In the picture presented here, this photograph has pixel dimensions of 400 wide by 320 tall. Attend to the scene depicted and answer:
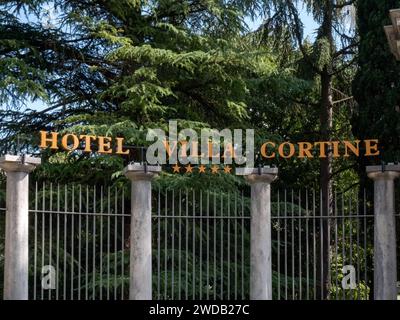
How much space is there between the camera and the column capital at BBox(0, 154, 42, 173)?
12.1 m

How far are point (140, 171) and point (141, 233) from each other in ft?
3.52

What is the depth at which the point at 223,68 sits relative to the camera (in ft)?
64.2

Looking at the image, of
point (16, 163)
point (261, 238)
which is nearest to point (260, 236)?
point (261, 238)

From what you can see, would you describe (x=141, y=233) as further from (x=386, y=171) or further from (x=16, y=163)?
(x=386, y=171)

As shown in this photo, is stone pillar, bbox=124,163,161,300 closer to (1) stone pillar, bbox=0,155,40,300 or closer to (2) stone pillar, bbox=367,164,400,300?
(1) stone pillar, bbox=0,155,40,300

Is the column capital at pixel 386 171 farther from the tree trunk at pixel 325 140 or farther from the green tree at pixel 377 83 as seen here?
the tree trunk at pixel 325 140

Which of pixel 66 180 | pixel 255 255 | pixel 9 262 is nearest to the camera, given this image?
pixel 9 262

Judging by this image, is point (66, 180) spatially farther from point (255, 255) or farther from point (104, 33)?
point (255, 255)

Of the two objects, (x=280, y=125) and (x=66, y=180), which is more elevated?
(x=280, y=125)

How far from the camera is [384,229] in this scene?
1298 centimetres

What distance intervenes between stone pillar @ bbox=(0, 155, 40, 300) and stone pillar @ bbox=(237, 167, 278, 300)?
12.3 ft
